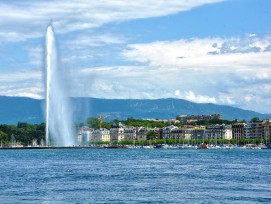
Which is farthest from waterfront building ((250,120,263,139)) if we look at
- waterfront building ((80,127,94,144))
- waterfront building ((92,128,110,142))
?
waterfront building ((80,127,94,144))

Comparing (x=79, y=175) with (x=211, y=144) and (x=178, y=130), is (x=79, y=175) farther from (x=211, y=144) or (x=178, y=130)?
(x=178, y=130)

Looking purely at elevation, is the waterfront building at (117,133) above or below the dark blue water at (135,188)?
above

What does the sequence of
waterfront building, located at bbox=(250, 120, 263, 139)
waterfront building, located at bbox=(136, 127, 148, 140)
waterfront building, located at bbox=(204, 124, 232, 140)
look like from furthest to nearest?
waterfront building, located at bbox=(136, 127, 148, 140)
waterfront building, located at bbox=(204, 124, 232, 140)
waterfront building, located at bbox=(250, 120, 263, 139)

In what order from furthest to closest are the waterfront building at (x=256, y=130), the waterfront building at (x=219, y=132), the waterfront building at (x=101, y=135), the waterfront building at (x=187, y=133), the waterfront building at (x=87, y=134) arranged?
the waterfront building at (x=101, y=135) < the waterfront building at (x=87, y=134) < the waterfront building at (x=187, y=133) < the waterfront building at (x=219, y=132) < the waterfront building at (x=256, y=130)

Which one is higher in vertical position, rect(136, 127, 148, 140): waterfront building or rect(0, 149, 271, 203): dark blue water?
rect(136, 127, 148, 140): waterfront building

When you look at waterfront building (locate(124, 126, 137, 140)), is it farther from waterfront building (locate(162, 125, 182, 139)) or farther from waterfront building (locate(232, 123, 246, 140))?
waterfront building (locate(232, 123, 246, 140))

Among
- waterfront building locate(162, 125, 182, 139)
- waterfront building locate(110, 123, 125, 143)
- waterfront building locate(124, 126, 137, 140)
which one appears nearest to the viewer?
waterfront building locate(162, 125, 182, 139)

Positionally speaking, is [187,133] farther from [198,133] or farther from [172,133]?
[172,133]

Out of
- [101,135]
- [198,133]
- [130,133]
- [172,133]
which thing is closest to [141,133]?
[130,133]

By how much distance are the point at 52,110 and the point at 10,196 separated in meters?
71.7

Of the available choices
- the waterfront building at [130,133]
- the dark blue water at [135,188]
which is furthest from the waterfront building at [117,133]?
the dark blue water at [135,188]

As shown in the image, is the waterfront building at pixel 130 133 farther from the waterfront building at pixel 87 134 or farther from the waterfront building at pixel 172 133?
the waterfront building at pixel 87 134

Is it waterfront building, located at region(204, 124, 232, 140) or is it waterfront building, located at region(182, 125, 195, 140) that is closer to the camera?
waterfront building, located at region(204, 124, 232, 140)

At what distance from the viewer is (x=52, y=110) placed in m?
101
